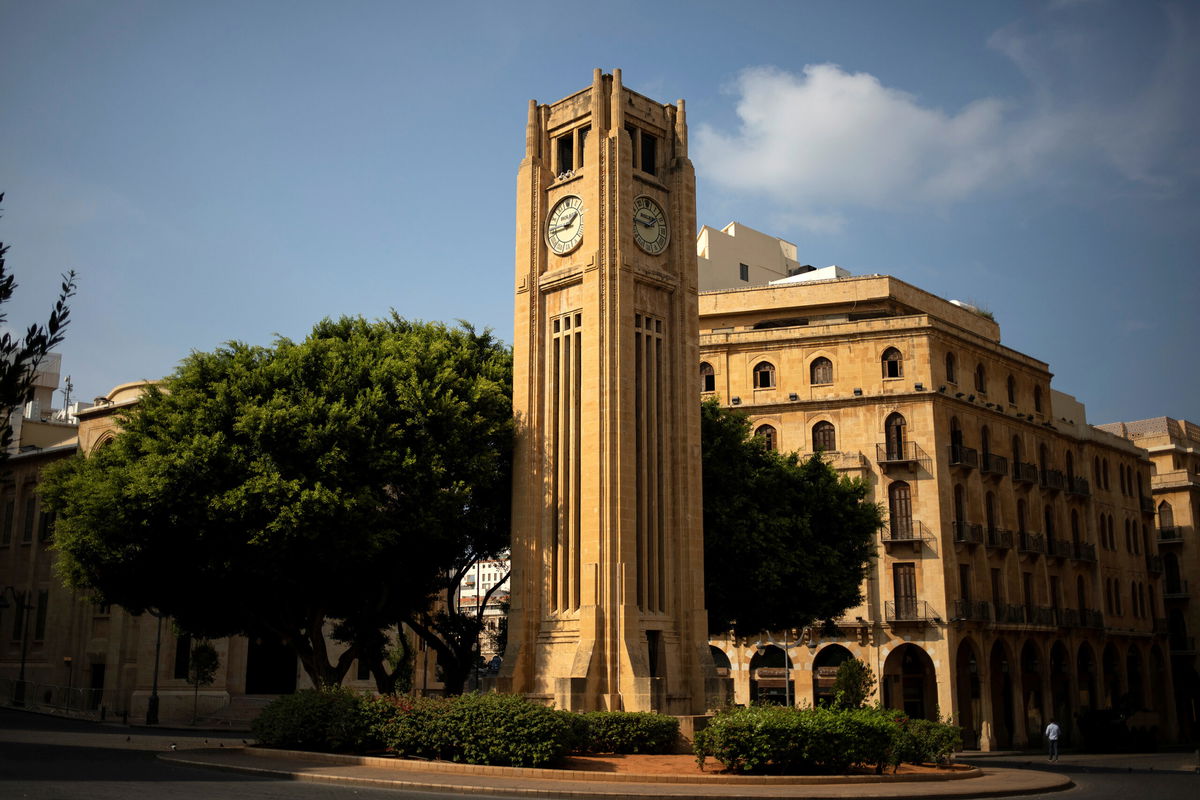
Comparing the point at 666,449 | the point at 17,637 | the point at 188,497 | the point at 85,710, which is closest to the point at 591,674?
the point at 666,449

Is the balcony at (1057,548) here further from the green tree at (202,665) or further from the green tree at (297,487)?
the green tree at (202,665)

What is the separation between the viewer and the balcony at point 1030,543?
5903 centimetres

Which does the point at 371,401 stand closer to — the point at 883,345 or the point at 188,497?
the point at 188,497

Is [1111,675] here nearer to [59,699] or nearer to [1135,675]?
[1135,675]

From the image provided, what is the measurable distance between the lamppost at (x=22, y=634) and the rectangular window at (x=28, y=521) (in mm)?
2842

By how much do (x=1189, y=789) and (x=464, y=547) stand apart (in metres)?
20.8

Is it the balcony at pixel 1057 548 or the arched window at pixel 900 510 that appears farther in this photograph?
the balcony at pixel 1057 548

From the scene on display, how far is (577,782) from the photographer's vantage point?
2255 cm

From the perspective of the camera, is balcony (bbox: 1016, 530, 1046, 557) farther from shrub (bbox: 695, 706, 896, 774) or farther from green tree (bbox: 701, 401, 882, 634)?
shrub (bbox: 695, 706, 896, 774)

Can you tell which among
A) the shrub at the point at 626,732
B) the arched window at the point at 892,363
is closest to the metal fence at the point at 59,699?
the shrub at the point at 626,732

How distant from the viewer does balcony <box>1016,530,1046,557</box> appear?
2324 inches

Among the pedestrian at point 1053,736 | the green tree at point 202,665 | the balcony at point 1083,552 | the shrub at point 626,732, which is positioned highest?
the balcony at point 1083,552

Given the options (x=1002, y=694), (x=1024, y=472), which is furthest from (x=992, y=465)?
(x=1002, y=694)

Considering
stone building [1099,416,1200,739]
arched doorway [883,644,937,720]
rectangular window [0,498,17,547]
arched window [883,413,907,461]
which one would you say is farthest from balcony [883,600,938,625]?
rectangular window [0,498,17,547]
